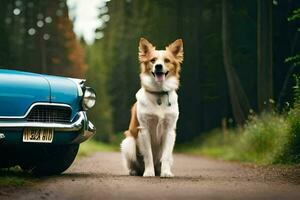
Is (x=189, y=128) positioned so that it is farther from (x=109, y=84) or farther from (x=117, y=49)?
(x=109, y=84)

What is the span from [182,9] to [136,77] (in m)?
13.4

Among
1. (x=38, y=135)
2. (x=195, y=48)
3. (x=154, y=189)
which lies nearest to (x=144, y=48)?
(x=38, y=135)

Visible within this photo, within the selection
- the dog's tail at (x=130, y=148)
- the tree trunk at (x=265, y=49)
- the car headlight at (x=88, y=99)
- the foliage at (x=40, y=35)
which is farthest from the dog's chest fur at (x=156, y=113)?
the foliage at (x=40, y=35)

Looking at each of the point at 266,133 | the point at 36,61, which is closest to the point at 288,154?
the point at 266,133

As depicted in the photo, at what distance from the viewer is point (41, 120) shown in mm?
7766

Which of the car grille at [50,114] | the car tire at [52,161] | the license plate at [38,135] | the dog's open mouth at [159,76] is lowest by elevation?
the car tire at [52,161]

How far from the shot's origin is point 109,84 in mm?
45969

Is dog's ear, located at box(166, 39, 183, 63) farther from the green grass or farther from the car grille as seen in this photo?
the green grass

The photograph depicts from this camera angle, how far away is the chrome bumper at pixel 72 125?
746cm

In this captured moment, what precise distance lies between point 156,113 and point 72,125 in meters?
1.15

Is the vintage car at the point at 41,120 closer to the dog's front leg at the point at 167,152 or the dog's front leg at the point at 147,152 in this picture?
the dog's front leg at the point at 147,152

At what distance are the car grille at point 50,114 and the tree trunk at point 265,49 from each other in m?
7.98

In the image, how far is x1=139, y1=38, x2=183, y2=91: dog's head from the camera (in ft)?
28.2

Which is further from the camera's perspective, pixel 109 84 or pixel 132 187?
pixel 109 84
